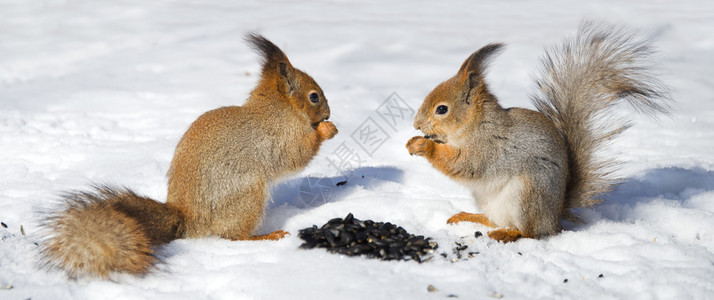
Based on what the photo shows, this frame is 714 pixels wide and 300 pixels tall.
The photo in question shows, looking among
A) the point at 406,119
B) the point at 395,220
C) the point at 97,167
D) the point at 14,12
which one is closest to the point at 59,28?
the point at 14,12

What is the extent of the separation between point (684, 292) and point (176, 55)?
550cm

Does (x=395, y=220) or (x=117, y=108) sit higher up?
(x=117, y=108)

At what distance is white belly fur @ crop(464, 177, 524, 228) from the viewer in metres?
2.83

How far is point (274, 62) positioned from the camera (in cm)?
312

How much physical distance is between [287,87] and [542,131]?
128 centimetres

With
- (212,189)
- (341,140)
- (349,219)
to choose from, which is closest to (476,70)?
(349,219)

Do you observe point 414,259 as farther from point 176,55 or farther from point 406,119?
point 176,55

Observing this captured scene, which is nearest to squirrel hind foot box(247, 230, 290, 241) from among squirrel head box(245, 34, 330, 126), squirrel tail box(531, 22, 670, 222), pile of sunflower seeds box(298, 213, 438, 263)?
pile of sunflower seeds box(298, 213, 438, 263)

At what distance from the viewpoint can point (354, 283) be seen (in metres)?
2.37

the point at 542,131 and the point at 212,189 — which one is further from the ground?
the point at 542,131

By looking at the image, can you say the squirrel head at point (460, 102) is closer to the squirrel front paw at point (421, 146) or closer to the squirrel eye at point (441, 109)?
the squirrel eye at point (441, 109)

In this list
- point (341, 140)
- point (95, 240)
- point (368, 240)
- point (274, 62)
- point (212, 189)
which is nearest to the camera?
Result: point (95, 240)

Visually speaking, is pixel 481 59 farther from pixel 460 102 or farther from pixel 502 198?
pixel 502 198

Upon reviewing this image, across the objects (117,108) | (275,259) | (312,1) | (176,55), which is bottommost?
(275,259)
